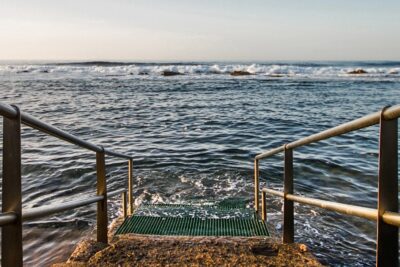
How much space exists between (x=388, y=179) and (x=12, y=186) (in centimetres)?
172

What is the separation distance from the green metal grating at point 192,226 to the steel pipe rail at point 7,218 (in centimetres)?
281

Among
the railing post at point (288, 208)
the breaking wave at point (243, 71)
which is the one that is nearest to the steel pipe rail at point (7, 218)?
the railing post at point (288, 208)

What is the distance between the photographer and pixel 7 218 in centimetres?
203

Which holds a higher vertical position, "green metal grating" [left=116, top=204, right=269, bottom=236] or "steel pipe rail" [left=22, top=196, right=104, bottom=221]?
"steel pipe rail" [left=22, top=196, right=104, bottom=221]

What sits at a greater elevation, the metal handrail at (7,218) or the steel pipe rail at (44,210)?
the metal handrail at (7,218)

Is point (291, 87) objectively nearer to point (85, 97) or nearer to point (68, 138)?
point (85, 97)

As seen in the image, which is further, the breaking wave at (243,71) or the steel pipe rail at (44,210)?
the breaking wave at (243,71)

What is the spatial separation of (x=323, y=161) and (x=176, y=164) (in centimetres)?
333

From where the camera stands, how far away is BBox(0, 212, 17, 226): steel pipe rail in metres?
1.99

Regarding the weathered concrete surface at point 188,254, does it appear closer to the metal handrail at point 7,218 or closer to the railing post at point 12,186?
the railing post at point 12,186

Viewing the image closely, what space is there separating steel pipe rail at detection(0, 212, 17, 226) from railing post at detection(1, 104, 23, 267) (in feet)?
0.07

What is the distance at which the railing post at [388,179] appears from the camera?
80.4 inches

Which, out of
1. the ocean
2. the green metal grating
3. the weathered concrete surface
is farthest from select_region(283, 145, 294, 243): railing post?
the ocean

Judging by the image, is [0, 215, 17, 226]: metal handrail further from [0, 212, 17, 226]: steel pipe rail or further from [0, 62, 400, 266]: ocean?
[0, 62, 400, 266]: ocean
